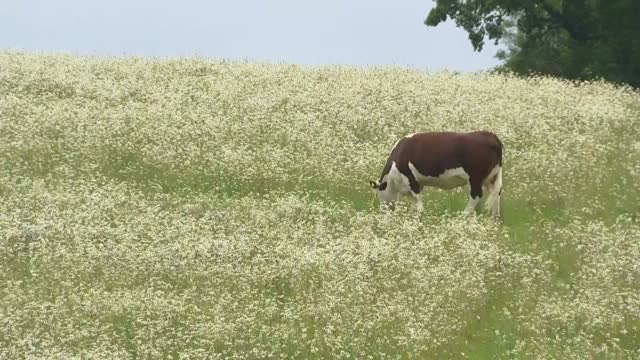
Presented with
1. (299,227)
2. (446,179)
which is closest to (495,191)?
(446,179)

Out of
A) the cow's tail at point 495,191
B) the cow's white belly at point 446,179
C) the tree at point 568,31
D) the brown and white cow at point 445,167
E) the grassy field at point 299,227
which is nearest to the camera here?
the grassy field at point 299,227

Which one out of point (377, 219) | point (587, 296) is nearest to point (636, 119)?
point (377, 219)

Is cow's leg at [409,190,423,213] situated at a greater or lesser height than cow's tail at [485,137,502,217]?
lesser

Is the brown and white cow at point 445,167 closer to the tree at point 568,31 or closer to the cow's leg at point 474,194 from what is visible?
the cow's leg at point 474,194

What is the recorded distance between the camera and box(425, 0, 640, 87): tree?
34062 mm

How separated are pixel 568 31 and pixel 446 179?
2142 centimetres

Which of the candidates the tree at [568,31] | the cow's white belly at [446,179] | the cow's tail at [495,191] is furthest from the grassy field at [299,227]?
the tree at [568,31]

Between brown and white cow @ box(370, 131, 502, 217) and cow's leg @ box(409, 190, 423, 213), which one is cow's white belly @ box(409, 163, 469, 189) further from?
cow's leg @ box(409, 190, 423, 213)

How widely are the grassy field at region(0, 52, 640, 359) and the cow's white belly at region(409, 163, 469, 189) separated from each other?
1.57ft

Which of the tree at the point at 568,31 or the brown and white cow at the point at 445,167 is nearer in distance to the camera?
the brown and white cow at the point at 445,167

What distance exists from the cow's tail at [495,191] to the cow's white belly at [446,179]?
18.7 inches

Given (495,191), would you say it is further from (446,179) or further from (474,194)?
(446,179)

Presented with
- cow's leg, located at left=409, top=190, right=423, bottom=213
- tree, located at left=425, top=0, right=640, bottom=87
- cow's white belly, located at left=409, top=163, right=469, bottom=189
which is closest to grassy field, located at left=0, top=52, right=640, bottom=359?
cow's leg, located at left=409, top=190, right=423, bottom=213

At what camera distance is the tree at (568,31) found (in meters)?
34.1
